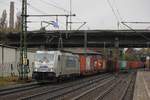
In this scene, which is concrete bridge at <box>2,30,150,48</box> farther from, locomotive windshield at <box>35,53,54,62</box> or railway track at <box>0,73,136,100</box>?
railway track at <box>0,73,136,100</box>

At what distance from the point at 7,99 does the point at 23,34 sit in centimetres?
2025

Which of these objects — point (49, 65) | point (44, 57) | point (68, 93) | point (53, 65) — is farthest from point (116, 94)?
point (44, 57)

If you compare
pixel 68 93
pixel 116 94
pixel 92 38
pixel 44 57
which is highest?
pixel 92 38

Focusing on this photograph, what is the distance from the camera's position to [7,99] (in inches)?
868

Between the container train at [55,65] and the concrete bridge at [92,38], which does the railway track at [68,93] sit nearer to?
the container train at [55,65]

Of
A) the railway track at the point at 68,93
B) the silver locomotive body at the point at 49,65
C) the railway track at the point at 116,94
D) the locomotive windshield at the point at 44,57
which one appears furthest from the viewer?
the locomotive windshield at the point at 44,57

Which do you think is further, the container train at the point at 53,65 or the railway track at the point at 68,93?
the container train at the point at 53,65

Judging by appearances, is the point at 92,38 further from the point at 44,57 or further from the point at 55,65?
the point at 55,65

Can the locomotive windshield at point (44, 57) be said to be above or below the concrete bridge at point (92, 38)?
below

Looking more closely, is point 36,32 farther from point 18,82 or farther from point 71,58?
point 18,82

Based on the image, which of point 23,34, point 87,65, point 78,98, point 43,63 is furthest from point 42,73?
point 87,65

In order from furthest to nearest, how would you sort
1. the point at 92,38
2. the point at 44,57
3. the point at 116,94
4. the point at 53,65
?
the point at 92,38, the point at 44,57, the point at 53,65, the point at 116,94

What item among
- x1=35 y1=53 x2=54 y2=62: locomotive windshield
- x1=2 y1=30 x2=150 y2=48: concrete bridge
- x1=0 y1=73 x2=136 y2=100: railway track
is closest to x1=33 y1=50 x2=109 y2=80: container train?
x1=35 y1=53 x2=54 y2=62: locomotive windshield

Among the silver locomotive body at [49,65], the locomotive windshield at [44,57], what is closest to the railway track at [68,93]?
the silver locomotive body at [49,65]
